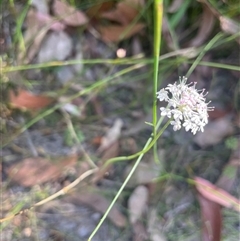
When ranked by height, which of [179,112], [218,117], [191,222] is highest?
[179,112]

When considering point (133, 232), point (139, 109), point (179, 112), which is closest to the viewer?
point (179, 112)

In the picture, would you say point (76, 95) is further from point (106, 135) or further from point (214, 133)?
point (214, 133)

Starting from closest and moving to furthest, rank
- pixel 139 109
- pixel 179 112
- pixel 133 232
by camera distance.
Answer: pixel 179 112 → pixel 133 232 → pixel 139 109

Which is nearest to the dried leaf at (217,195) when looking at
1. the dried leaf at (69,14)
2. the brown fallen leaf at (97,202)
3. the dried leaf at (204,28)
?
the brown fallen leaf at (97,202)

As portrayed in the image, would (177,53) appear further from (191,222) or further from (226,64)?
(191,222)

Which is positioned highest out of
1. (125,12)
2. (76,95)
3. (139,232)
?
(125,12)

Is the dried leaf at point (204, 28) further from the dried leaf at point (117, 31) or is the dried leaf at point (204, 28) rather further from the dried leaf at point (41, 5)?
the dried leaf at point (41, 5)

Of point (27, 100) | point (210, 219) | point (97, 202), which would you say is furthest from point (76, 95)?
point (210, 219)

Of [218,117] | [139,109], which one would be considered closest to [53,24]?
[139,109]
